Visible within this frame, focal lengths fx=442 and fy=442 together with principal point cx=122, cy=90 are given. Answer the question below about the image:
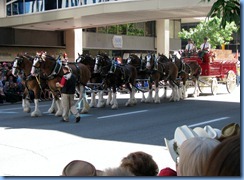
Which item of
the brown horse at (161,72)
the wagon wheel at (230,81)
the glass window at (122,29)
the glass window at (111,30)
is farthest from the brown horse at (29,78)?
the glass window at (122,29)

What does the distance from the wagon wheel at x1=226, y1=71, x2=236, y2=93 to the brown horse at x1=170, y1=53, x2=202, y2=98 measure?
2207 mm

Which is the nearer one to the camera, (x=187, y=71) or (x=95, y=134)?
(x=95, y=134)

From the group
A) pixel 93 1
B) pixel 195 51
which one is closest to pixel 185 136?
pixel 195 51

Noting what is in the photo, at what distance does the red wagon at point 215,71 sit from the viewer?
2338 centimetres

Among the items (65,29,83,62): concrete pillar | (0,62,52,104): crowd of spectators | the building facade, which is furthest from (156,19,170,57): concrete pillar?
(0,62,52,104): crowd of spectators

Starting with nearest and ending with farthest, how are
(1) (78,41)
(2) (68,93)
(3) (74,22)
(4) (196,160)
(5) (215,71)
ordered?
(4) (196,160) → (2) (68,93) → (5) (215,71) → (3) (74,22) → (1) (78,41)

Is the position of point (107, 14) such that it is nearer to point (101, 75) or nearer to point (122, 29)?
point (101, 75)

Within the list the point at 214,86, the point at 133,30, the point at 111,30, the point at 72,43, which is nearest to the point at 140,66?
the point at 214,86

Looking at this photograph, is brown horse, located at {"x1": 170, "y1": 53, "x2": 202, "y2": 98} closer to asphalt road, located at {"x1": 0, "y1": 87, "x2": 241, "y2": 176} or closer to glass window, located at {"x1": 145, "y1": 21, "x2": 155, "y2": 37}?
→ asphalt road, located at {"x1": 0, "y1": 87, "x2": 241, "y2": 176}

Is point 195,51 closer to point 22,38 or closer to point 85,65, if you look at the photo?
point 85,65

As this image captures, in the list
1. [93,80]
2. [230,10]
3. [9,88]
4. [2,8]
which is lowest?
[9,88]

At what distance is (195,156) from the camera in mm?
2289

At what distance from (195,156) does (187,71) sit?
66.6ft

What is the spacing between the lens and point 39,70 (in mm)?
14758
